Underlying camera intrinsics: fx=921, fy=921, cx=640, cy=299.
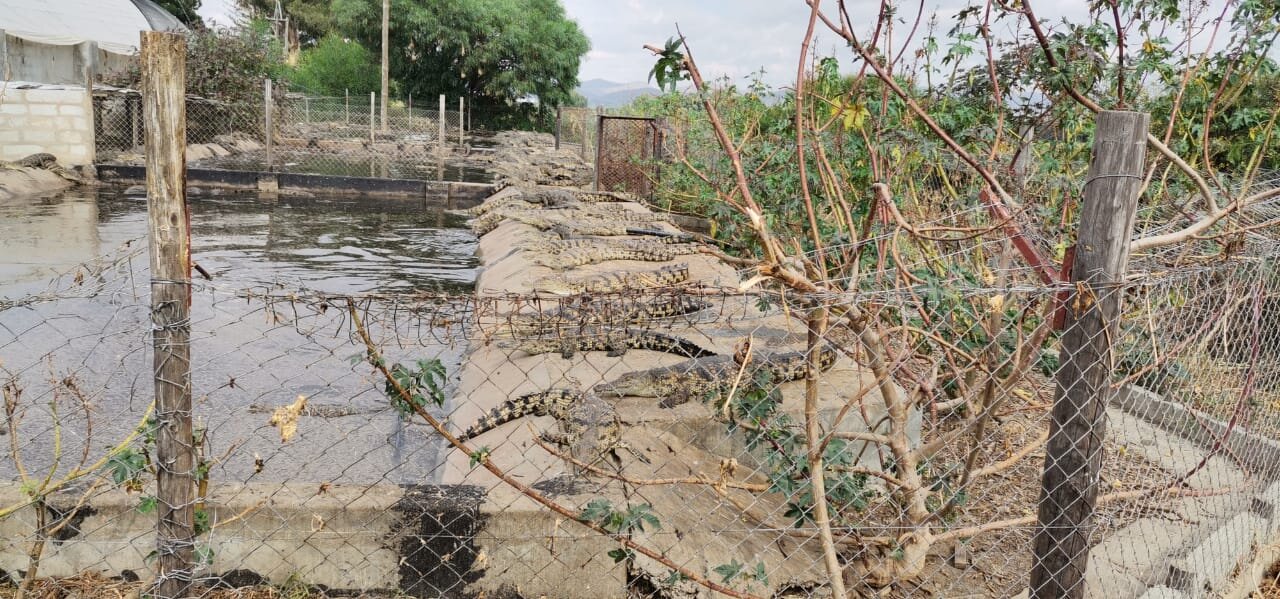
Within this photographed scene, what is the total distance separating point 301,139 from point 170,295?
24.2 m

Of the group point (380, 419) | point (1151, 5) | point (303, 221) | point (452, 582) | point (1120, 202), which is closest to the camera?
point (1120, 202)

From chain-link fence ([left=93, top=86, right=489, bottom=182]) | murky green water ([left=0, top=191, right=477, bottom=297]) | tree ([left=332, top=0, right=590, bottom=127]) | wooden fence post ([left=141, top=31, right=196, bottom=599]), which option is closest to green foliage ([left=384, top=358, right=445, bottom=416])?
wooden fence post ([left=141, top=31, right=196, bottom=599])

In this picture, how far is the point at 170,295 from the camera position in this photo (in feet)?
8.26

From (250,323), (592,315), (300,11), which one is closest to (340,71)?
(300,11)

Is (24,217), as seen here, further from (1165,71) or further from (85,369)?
(1165,71)

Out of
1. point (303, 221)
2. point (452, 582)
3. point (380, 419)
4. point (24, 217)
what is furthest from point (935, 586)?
point (24, 217)

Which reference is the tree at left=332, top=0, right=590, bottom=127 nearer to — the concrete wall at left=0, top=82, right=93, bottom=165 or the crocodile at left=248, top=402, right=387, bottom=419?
the concrete wall at left=0, top=82, right=93, bottom=165

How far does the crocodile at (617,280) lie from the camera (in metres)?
8.13

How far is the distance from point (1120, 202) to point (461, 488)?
238cm

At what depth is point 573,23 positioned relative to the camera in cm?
3634

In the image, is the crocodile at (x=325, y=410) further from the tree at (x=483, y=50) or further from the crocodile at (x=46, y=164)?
the tree at (x=483, y=50)

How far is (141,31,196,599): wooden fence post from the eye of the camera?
2402 millimetres

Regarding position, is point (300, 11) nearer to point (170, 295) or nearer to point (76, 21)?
point (76, 21)

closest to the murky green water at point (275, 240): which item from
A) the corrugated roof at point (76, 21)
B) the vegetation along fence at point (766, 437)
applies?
the vegetation along fence at point (766, 437)
